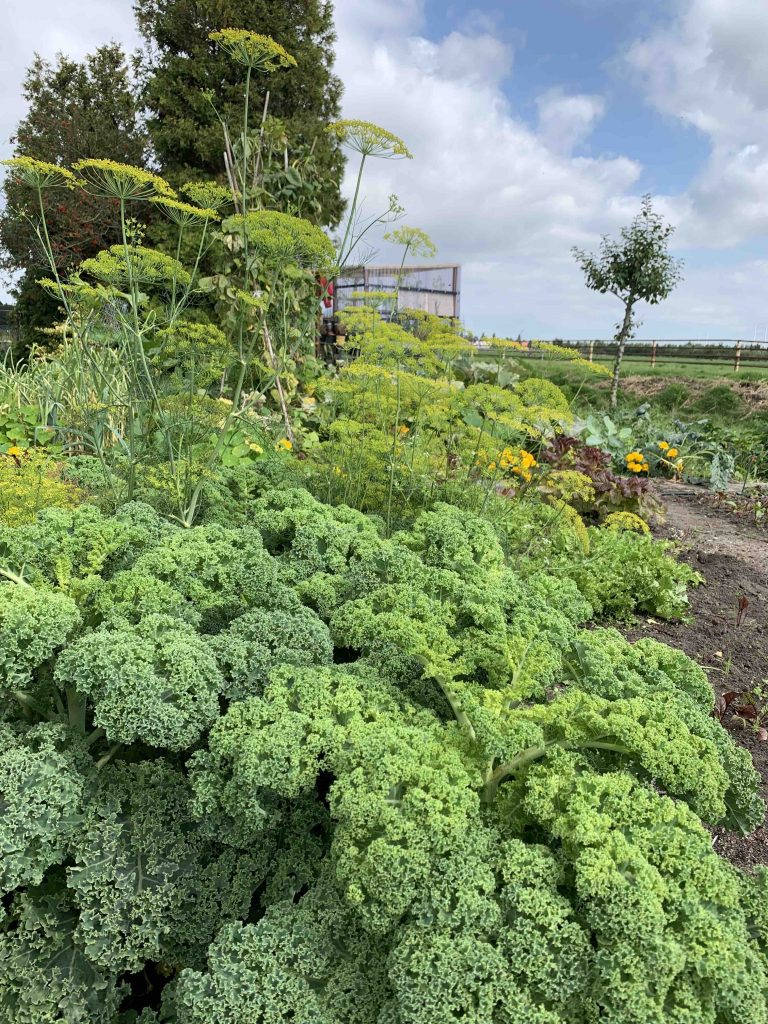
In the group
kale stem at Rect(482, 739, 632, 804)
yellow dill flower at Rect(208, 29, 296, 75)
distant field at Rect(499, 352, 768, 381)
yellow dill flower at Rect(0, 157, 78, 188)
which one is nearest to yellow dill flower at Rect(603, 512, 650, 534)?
kale stem at Rect(482, 739, 632, 804)

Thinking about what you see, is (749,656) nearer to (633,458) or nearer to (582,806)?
(582,806)

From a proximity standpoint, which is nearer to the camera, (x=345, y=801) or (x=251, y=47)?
(x=345, y=801)

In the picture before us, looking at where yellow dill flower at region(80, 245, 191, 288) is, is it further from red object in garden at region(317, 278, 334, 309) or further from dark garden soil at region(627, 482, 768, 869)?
dark garden soil at region(627, 482, 768, 869)

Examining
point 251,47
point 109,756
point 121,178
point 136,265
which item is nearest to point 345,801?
point 109,756

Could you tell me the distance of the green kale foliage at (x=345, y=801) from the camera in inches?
60.3

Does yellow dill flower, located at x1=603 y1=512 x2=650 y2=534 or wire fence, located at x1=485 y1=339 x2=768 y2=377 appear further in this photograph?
wire fence, located at x1=485 y1=339 x2=768 y2=377

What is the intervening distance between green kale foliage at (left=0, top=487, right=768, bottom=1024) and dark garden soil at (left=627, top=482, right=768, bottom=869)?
962 mm

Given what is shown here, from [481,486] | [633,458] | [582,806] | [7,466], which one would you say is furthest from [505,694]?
[633,458]

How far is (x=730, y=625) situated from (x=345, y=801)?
3306 millimetres

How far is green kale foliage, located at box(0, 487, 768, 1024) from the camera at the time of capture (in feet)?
5.03

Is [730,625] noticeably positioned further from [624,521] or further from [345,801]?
[345,801]

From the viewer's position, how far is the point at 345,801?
164 centimetres

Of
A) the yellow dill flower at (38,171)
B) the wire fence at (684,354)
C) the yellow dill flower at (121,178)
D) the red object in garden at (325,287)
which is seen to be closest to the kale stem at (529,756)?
the yellow dill flower at (121,178)

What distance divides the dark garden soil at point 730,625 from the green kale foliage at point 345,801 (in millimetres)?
962
